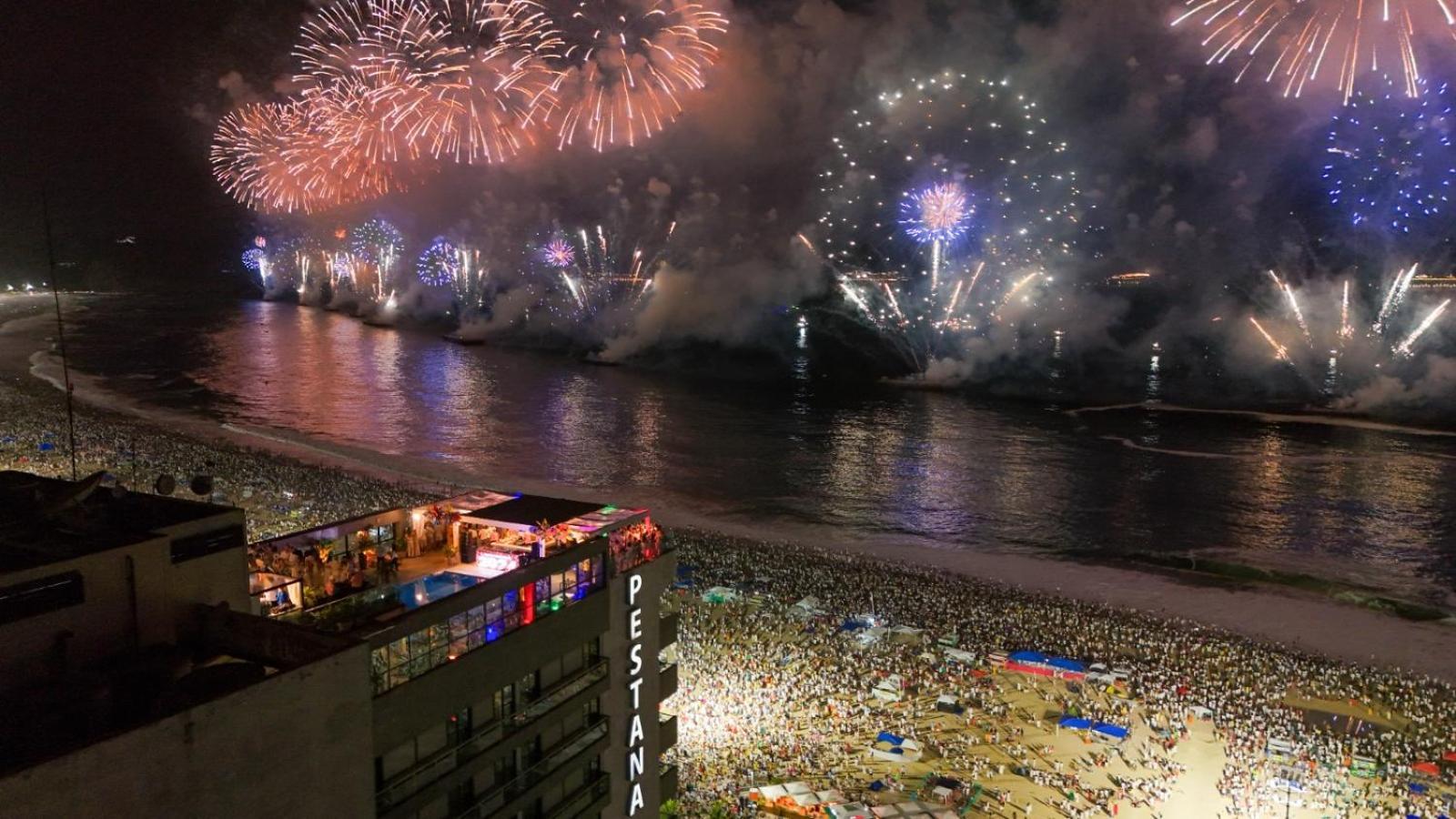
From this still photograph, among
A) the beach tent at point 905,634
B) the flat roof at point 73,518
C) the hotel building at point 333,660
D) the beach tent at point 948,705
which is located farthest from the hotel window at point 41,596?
the beach tent at point 905,634

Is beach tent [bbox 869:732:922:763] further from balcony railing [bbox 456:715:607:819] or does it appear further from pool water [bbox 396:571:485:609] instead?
pool water [bbox 396:571:485:609]

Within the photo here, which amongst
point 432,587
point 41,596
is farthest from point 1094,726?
point 41,596

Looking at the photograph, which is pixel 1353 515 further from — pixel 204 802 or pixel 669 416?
pixel 204 802

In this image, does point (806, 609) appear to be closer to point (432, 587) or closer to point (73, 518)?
point (432, 587)

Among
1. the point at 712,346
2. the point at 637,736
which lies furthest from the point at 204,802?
the point at 712,346

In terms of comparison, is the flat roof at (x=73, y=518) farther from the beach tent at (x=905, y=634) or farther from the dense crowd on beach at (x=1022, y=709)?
the beach tent at (x=905, y=634)
